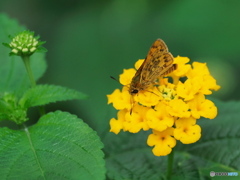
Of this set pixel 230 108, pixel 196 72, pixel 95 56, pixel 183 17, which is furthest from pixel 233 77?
pixel 196 72

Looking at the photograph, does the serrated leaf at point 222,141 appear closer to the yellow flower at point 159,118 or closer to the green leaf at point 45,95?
the yellow flower at point 159,118

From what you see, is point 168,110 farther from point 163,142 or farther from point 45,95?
point 45,95

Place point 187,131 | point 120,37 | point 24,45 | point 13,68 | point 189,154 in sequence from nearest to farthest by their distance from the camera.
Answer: point 187,131 < point 24,45 < point 189,154 < point 13,68 < point 120,37

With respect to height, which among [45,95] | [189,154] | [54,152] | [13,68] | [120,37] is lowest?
[189,154]

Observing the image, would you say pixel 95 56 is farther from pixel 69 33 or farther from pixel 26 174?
pixel 26 174

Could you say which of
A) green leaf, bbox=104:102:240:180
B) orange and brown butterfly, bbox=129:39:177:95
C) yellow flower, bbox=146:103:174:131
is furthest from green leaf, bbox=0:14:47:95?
yellow flower, bbox=146:103:174:131

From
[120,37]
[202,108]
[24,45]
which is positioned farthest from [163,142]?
[120,37]
